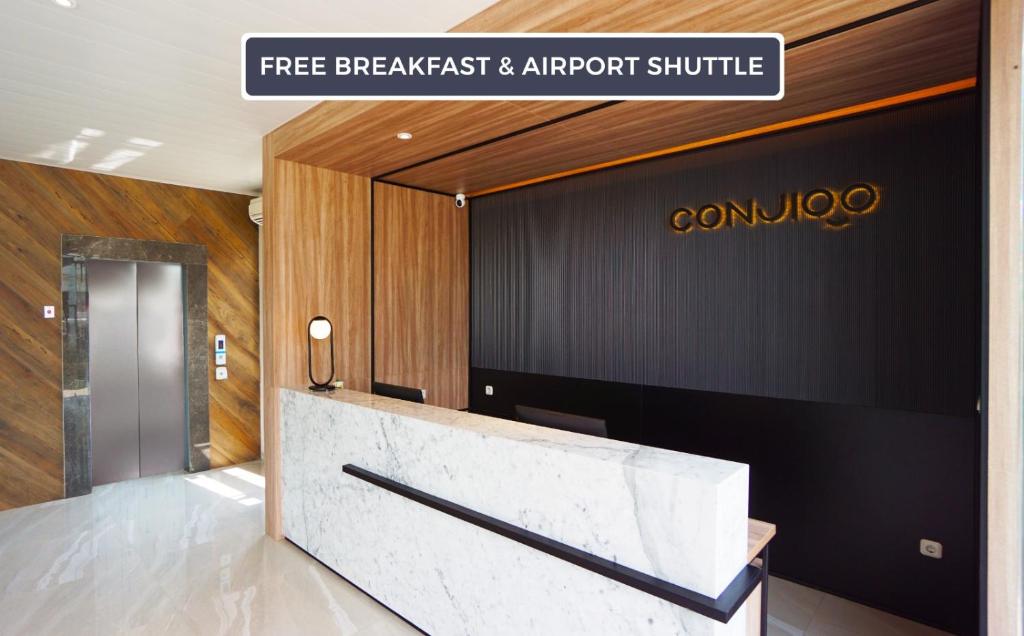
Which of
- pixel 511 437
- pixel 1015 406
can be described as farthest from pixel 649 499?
pixel 1015 406

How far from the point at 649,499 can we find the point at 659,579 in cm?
27

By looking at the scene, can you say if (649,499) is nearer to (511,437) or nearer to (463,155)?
(511,437)

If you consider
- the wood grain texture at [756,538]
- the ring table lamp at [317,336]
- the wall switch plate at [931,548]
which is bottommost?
the wall switch plate at [931,548]

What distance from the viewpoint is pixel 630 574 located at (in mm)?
1761

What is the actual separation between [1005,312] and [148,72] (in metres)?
3.98

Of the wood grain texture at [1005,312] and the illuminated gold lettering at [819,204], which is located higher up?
the illuminated gold lettering at [819,204]

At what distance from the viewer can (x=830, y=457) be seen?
3.02m

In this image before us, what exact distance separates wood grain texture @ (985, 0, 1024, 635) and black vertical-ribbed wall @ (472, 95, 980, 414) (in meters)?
0.55

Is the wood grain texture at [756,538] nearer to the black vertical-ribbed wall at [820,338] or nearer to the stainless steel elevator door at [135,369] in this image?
the black vertical-ribbed wall at [820,338]

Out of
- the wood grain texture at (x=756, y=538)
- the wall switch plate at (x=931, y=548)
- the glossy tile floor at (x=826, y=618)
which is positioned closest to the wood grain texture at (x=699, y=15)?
the wood grain texture at (x=756, y=538)

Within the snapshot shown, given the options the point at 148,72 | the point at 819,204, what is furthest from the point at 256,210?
the point at 819,204

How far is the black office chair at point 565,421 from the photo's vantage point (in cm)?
219

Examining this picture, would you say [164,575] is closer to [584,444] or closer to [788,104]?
[584,444]

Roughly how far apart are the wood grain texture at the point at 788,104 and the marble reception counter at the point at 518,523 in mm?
1799
